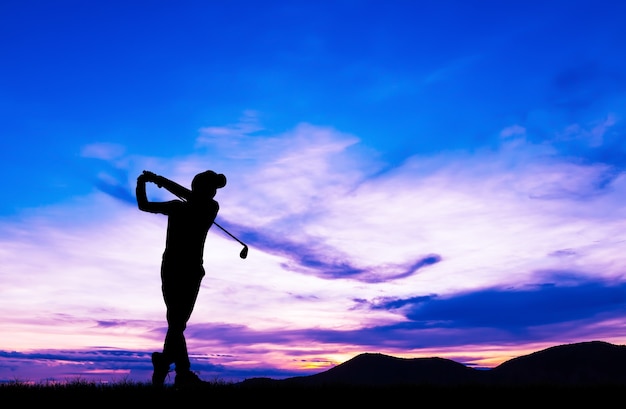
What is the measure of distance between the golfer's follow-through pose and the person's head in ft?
0.69

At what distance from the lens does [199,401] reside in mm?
8250

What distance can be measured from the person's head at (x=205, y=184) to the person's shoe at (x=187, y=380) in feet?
10.1

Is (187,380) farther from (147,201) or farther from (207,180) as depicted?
(207,180)

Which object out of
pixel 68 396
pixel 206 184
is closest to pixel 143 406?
pixel 68 396

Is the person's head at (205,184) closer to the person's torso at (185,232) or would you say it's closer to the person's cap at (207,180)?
the person's cap at (207,180)

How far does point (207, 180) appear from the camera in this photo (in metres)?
10.6

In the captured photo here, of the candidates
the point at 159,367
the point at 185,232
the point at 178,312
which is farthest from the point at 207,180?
the point at 159,367

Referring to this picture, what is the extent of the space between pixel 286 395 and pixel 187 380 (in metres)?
2.19

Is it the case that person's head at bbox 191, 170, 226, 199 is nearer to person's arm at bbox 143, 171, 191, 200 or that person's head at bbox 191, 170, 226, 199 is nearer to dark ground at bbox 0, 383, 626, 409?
person's arm at bbox 143, 171, 191, 200

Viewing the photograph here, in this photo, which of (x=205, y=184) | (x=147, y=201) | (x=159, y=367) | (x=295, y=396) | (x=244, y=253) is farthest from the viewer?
(x=244, y=253)

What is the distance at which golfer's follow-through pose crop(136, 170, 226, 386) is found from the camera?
33.5 feet

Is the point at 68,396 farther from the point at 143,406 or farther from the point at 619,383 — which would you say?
the point at 619,383

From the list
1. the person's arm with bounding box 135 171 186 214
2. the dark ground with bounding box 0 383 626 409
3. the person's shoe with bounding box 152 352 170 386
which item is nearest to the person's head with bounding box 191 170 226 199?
the person's arm with bounding box 135 171 186 214

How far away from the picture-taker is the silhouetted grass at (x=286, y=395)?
8328mm
